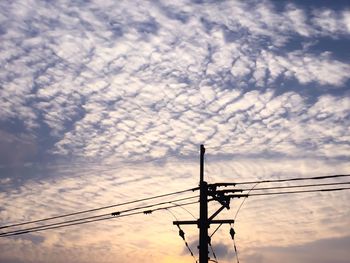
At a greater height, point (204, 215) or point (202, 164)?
point (202, 164)

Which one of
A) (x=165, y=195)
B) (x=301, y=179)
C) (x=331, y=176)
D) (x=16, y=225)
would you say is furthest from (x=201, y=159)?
(x=16, y=225)

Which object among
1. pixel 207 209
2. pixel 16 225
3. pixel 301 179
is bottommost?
pixel 16 225

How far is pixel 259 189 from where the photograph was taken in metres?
23.4

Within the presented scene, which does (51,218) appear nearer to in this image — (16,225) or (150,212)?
(16,225)

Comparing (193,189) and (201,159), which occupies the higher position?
(201,159)

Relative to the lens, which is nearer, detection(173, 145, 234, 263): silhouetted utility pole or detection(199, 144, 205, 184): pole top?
detection(173, 145, 234, 263): silhouetted utility pole

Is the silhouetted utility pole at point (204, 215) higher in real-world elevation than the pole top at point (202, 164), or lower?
lower

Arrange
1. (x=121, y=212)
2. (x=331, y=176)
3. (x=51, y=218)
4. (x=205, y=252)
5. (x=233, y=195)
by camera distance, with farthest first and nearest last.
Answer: (x=51, y=218), (x=121, y=212), (x=233, y=195), (x=205, y=252), (x=331, y=176)

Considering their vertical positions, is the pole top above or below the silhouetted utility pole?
above

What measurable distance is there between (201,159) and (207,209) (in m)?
2.79

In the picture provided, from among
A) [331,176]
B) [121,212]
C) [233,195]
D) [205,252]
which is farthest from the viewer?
[121,212]

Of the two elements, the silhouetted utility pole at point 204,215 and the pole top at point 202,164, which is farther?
the pole top at point 202,164

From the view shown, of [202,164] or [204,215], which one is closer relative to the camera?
[204,215]

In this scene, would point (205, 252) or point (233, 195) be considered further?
point (233, 195)
